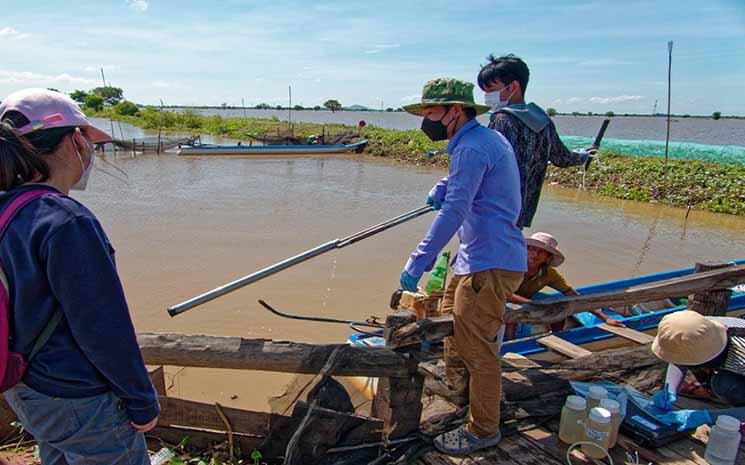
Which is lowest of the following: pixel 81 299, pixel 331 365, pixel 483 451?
pixel 483 451

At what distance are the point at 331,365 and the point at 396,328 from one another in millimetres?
395

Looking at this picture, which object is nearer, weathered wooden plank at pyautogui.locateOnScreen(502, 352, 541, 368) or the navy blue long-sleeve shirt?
the navy blue long-sleeve shirt

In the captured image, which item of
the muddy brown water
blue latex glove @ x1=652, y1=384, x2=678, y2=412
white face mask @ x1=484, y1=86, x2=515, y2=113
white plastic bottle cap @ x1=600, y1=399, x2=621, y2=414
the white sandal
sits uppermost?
white face mask @ x1=484, y1=86, x2=515, y2=113

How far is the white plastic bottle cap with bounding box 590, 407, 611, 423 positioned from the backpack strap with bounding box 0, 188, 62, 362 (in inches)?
99.2

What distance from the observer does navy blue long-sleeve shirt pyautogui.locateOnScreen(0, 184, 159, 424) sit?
129 cm

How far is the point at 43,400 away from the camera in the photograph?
1.44 meters

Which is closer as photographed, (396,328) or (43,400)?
(43,400)

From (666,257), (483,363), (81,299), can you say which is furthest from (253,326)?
(666,257)

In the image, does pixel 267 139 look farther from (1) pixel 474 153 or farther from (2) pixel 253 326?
(1) pixel 474 153

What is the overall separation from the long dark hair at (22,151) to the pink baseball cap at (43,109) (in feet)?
0.05

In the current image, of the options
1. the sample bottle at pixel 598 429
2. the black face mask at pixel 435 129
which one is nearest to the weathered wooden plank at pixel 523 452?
the sample bottle at pixel 598 429

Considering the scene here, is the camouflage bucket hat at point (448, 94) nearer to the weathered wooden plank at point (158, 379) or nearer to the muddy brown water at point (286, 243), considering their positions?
the weathered wooden plank at point (158, 379)

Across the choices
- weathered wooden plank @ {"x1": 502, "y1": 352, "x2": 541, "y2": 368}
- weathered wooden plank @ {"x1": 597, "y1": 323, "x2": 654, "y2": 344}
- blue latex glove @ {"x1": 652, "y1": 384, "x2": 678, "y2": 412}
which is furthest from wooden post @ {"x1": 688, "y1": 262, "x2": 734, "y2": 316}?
weathered wooden plank @ {"x1": 502, "y1": 352, "x2": 541, "y2": 368}

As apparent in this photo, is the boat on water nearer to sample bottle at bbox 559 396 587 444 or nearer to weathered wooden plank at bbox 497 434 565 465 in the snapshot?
weathered wooden plank at bbox 497 434 565 465
